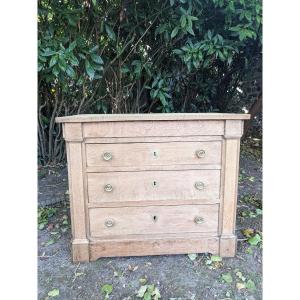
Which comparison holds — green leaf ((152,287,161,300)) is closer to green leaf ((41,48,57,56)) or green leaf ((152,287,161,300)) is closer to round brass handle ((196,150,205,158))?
round brass handle ((196,150,205,158))

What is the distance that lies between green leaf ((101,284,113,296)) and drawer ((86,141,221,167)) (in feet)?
2.52

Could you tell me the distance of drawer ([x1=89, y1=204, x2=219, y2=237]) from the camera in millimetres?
1811

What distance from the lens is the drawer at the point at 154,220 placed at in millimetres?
1811

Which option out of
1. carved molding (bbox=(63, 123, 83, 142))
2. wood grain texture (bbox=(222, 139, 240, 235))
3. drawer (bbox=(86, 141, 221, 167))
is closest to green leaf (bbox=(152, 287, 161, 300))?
wood grain texture (bbox=(222, 139, 240, 235))

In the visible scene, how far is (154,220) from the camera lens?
1.84 m

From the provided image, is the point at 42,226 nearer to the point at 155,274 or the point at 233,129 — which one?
the point at 155,274

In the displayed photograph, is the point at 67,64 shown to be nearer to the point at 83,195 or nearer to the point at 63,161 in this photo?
the point at 83,195

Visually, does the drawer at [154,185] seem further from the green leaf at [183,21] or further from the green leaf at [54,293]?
the green leaf at [183,21]

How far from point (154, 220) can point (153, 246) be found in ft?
0.63

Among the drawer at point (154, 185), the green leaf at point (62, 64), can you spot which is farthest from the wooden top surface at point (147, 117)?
the green leaf at point (62, 64)

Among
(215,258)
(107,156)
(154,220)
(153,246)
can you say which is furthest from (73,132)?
(215,258)

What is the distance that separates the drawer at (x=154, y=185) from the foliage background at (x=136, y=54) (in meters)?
0.87

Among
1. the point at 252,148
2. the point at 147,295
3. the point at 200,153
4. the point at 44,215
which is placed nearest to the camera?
the point at 147,295
